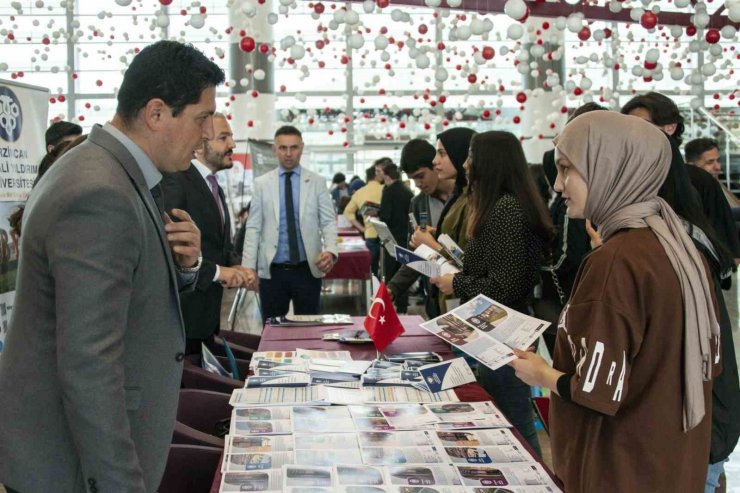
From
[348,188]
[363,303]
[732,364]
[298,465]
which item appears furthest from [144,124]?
[348,188]

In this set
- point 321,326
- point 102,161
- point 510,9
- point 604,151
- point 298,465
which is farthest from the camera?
point 510,9

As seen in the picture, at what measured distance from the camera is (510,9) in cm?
600

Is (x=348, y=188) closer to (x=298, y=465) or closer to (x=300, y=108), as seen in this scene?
(x=300, y=108)

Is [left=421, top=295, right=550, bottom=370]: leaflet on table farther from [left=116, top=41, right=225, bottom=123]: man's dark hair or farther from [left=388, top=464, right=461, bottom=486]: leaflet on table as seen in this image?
[left=116, top=41, right=225, bottom=123]: man's dark hair

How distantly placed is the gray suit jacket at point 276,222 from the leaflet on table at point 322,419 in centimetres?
258

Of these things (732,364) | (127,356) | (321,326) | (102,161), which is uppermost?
(102,161)

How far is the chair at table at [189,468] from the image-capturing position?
78.2 inches

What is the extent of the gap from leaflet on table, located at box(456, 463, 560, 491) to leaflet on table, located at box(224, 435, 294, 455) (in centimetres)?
43

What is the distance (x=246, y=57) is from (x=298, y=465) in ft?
47.0

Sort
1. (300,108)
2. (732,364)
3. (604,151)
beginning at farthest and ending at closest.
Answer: (300,108) < (732,364) < (604,151)

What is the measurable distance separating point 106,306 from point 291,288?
3.58 metres

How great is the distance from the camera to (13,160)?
3.53 metres

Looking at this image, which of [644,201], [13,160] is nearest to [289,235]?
[13,160]

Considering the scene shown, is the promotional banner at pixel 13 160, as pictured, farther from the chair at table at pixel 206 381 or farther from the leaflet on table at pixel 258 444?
the leaflet on table at pixel 258 444
